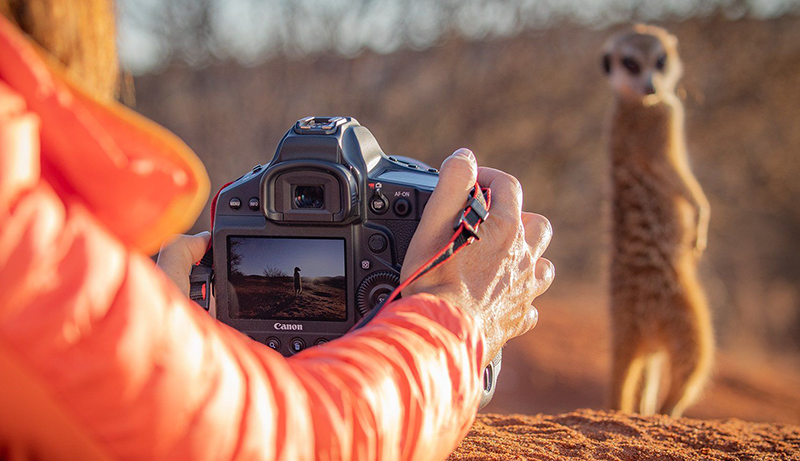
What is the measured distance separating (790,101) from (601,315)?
316 cm

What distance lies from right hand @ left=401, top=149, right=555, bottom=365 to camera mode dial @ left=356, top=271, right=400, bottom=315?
0.78 feet

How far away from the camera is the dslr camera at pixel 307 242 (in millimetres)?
1258

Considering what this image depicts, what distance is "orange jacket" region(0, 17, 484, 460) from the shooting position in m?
0.51

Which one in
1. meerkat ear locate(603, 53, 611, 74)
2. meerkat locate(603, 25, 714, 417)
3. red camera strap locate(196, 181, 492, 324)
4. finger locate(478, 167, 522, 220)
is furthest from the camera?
meerkat ear locate(603, 53, 611, 74)

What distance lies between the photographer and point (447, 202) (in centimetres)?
98

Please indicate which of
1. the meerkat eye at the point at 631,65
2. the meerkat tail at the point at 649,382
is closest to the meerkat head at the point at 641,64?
the meerkat eye at the point at 631,65

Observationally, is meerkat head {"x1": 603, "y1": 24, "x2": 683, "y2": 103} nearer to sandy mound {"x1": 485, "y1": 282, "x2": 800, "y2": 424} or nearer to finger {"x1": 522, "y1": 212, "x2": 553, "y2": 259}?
sandy mound {"x1": 485, "y1": 282, "x2": 800, "y2": 424}

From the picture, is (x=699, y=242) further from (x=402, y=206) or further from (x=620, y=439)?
(x=402, y=206)

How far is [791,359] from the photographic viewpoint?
6.71m

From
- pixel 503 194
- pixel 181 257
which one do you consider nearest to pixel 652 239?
pixel 503 194

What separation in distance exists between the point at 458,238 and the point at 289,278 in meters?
0.44

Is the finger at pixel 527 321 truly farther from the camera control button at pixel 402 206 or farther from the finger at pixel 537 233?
the camera control button at pixel 402 206

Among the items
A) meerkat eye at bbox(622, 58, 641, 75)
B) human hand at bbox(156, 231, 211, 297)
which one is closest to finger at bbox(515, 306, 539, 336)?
human hand at bbox(156, 231, 211, 297)

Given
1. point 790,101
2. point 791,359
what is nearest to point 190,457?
point 791,359
